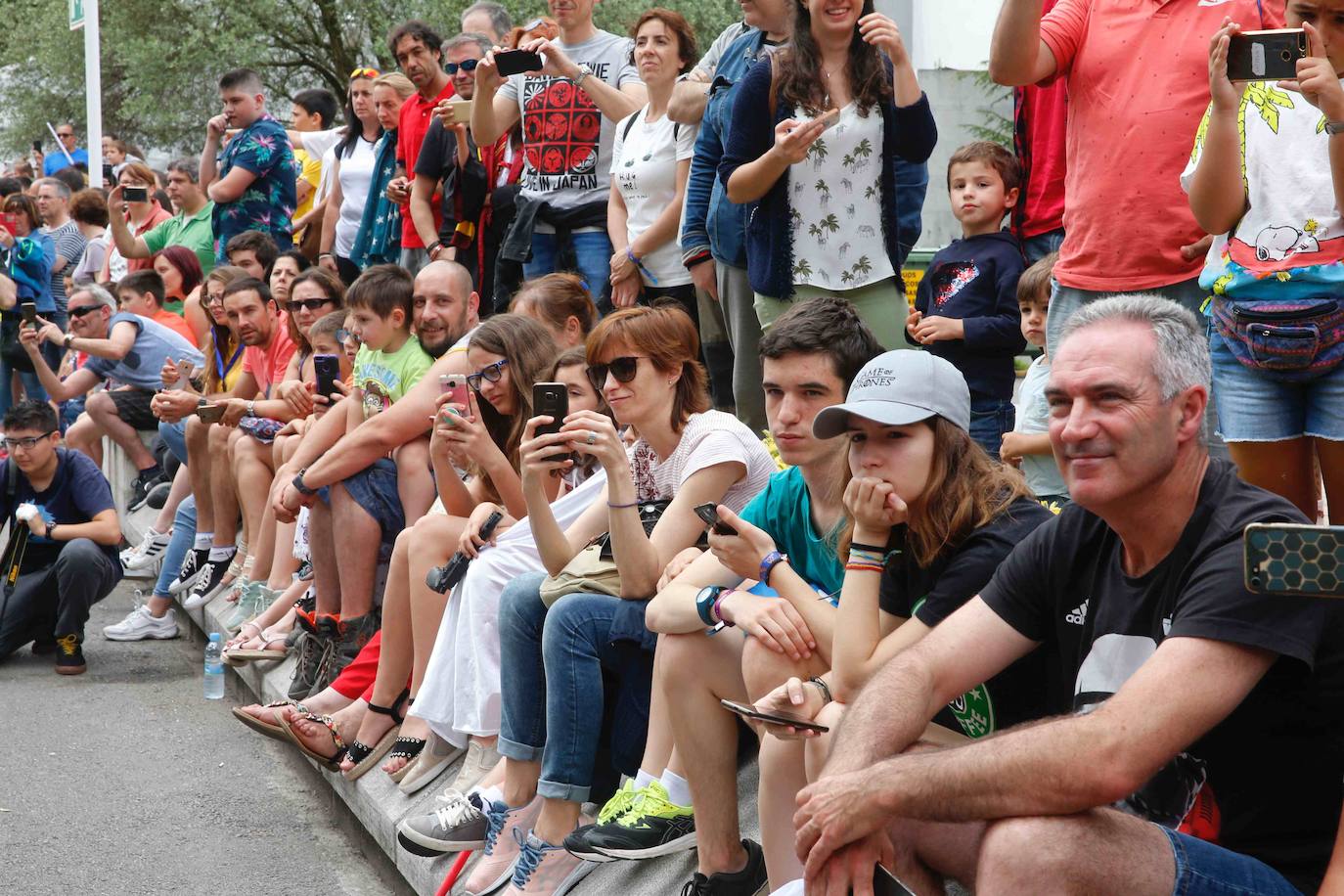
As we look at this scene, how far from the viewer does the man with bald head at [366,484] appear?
6.57m

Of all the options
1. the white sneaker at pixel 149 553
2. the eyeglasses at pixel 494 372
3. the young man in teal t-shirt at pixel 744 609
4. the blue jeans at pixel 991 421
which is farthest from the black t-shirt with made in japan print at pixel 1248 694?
the white sneaker at pixel 149 553

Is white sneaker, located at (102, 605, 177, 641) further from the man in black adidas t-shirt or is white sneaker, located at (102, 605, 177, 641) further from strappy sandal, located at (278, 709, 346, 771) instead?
the man in black adidas t-shirt

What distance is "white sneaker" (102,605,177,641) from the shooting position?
364 inches

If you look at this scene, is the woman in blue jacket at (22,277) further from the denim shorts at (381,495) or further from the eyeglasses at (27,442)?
the denim shorts at (381,495)

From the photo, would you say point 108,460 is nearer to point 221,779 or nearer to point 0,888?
point 221,779

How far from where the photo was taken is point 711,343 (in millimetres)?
6250

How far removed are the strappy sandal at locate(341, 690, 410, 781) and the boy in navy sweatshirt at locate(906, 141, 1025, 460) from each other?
7.94 ft

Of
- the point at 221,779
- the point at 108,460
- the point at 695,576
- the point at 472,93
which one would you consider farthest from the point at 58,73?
the point at 695,576

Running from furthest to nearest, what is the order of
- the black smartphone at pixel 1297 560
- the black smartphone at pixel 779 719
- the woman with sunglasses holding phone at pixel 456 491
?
the woman with sunglasses holding phone at pixel 456 491
the black smartphone at pixel 779 719
the black smartphone at pixel 1297 560

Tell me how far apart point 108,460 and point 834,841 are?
11.2m

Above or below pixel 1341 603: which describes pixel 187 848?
below

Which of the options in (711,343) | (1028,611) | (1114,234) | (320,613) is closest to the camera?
(1028,611)

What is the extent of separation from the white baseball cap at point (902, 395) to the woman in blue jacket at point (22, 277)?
470 inches

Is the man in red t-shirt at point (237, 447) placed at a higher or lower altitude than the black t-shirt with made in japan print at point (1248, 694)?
lower
